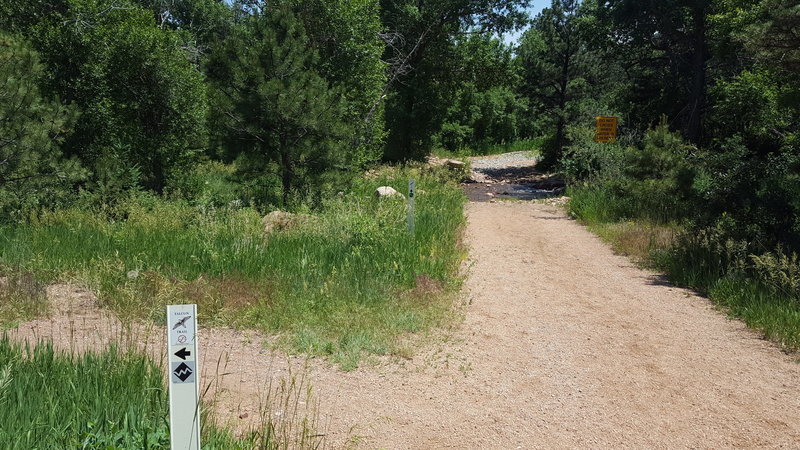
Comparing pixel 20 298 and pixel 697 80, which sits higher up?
pixel 697 80

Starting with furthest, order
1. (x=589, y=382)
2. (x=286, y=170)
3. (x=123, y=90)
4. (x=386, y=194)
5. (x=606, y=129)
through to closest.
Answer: (x=606, y=129), (x=386, y=194), (x=123, y=90), (x=286, y=170), (x=589, y=382)

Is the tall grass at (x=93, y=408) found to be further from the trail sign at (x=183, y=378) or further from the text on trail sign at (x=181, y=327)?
the text on trail sign at (x=181, y=327)

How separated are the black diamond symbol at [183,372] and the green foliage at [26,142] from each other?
9.75 metres

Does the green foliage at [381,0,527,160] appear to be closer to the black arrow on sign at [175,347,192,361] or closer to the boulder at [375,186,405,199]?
the boulder at [375,186,405,199]

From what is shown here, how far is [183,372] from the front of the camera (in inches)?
129

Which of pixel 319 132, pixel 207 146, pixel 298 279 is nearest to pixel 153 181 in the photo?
pixel 207 146

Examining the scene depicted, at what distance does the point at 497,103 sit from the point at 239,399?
46.4 metres

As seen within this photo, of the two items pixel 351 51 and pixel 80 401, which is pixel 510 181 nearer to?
pixel 351 51

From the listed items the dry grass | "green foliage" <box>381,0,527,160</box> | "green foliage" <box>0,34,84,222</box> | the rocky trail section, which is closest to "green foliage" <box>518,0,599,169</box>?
the rocky trail section

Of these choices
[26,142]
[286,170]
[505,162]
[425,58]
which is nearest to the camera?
[26,142]

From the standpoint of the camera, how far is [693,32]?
23844 mm

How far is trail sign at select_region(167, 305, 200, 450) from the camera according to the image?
3240 millimetres

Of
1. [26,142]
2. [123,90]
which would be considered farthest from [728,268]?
[123,90]

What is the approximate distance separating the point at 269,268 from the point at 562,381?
4103 millimetres
